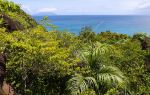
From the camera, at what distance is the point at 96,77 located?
1387 centimetres

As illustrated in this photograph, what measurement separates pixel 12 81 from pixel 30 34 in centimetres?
191

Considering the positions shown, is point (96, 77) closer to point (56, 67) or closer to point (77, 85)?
point (77, 85)

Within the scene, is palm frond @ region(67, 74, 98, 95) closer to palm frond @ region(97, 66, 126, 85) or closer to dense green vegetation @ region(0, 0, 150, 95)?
dense green vegetation @ region(0, 0, 150, 95)

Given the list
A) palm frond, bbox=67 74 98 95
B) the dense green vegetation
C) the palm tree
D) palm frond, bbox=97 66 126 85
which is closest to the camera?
the dense green vegetation

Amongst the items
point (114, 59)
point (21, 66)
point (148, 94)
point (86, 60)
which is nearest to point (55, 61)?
point (21, 66)

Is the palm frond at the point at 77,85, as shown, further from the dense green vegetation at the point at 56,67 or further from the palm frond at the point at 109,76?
the palm frond at the point at 109,76

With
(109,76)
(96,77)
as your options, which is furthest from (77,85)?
(109,76)

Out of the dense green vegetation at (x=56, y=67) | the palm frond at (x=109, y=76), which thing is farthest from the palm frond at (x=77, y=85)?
the palm frond at (x=109, y=76)

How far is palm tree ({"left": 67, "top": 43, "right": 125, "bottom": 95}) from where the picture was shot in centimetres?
1298

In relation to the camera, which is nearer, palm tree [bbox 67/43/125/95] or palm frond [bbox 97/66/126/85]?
palm tree [bbox 67/43/125/95]

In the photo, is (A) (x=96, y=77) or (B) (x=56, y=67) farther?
(A) (x=96, y=77)

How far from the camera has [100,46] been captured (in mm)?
15055

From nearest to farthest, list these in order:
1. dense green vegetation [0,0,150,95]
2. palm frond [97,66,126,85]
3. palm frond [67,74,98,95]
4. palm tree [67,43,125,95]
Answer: dense green vegetation [0,0,150,95] → palm frond [67,74,98,95] → palm tree [67,43,125,95] → palm frond [97,66,126,85]

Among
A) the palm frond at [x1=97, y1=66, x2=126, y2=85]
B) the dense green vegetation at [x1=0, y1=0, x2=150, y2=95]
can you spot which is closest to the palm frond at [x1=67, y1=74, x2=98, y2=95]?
the dense green vegetation at [x1=0, y1=0, x2=150, y2=95]
